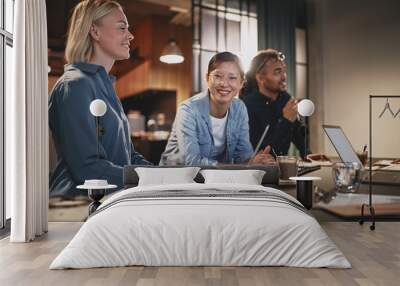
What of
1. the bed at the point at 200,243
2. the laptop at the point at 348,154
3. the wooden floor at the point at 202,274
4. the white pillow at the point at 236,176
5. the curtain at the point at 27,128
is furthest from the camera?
the laptop at the point at 348,154

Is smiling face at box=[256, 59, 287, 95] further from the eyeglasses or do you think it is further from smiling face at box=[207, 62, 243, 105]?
smiling face at box=[207, 62, 243, 105]

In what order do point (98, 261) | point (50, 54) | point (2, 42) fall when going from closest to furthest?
point (98, 261) < point (2, 42) < point (50, 54)

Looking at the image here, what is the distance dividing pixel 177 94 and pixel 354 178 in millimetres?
2458

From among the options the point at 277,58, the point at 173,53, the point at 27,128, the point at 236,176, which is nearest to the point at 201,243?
the point at 236,176

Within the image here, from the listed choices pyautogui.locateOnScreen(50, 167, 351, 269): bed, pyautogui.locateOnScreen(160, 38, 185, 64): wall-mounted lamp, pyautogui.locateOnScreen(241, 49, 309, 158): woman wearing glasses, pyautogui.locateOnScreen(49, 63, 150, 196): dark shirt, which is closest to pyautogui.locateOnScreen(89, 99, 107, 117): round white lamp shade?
pyautogui.locateOnScreen(49, 63, 150, 196): dark shirt

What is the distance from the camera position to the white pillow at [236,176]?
555 cm

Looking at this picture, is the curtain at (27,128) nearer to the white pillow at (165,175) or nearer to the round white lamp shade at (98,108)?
the round white lamp shade at (98,108)

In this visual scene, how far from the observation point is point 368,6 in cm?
633

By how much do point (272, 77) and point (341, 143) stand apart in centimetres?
120

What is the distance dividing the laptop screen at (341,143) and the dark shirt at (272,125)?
1.10 ft

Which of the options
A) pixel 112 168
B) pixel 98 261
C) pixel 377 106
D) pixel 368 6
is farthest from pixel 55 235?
pixel 368 6

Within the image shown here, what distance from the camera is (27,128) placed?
5031 mm

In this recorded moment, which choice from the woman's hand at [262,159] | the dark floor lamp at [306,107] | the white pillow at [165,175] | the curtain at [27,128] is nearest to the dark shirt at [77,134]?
the white pillow at [165,175]

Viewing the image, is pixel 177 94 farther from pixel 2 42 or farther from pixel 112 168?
pixel 2 42
